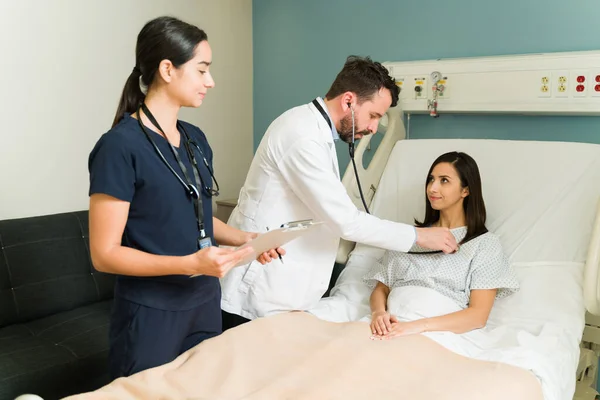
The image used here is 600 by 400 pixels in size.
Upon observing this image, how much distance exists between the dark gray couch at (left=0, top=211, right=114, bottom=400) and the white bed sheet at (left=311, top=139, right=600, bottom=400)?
1018mm

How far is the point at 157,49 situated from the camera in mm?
1414

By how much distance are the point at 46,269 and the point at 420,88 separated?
1.95 m

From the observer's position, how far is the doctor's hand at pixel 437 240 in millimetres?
1974

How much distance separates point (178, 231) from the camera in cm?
146

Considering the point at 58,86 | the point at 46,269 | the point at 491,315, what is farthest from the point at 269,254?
the point at 58,86

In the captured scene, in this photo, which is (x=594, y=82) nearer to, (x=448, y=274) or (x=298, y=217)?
(x=448, y=274)

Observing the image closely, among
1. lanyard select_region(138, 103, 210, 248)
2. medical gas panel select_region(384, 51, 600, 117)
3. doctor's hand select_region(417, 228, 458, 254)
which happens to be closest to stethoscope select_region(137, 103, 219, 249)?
lanyard select_region(138, 103, 210, 248)

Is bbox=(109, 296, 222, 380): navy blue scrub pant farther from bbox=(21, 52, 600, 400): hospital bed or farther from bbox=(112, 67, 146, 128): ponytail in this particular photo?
bbox=(112, 67, 146, 128): ponytail

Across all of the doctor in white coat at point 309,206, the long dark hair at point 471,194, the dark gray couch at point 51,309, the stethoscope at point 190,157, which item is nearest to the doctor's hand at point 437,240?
the doctor in white coat at point 309,206

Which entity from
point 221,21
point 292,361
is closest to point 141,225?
point 292,361

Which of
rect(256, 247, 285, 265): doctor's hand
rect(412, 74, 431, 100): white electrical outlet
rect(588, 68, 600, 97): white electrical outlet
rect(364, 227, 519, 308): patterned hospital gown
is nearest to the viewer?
rect(256, 247, 285, 265): doctor's hand

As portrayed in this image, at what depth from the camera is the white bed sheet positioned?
1.78m

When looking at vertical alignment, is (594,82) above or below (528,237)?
above

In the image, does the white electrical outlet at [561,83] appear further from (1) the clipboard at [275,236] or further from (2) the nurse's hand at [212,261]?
(2) the nurse's hand at [212,261]
